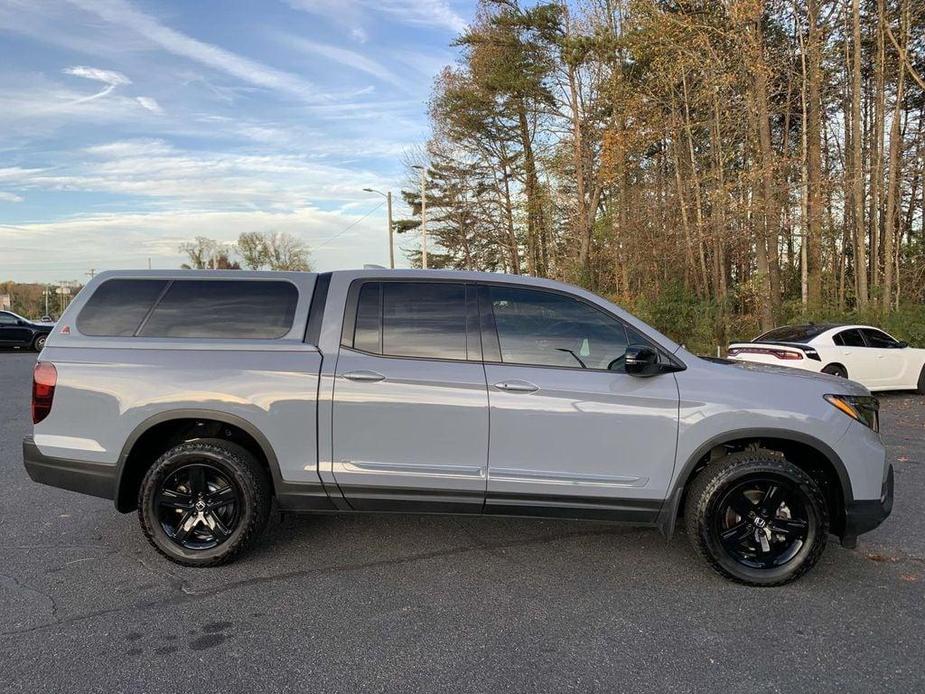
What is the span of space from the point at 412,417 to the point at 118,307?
201cm

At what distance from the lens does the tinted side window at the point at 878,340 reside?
11.1 meters

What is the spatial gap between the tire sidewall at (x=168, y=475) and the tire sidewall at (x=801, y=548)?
8.85 feet

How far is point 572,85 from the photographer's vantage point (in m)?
24.5

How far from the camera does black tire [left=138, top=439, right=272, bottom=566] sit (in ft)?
12.7

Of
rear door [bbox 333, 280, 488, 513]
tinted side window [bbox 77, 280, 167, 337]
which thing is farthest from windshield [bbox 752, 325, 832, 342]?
tinted side window [bbox 77, 280, 167, 337]

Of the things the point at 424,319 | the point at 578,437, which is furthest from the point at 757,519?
the point at 424,319

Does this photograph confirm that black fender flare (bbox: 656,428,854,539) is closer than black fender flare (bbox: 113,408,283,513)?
Yes

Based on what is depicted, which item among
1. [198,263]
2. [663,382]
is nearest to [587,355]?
[663,382]

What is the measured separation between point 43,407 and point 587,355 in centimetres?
333

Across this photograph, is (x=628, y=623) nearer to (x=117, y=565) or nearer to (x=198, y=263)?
(x=117, y=565)

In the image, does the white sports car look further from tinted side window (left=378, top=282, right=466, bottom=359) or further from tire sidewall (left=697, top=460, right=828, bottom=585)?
tinted side window (left=378, top=282, right=466, bottom=359)

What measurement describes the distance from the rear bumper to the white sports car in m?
9.45

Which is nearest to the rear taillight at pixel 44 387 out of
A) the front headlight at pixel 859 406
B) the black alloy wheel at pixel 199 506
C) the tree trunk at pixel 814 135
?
the black alloy wheel at pixel 199 506

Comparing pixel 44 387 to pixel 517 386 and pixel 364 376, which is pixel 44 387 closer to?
pixel 364 376
